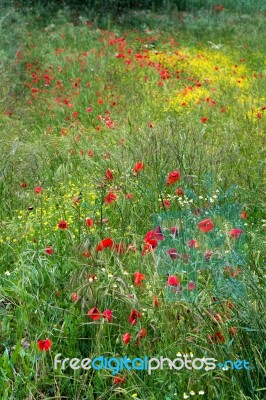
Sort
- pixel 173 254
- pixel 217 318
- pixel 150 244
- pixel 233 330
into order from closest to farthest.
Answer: pixel 233 330 → pixel 217 318 → pixel 150 244 → pixel 173 254

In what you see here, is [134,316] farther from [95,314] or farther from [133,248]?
[133,248]

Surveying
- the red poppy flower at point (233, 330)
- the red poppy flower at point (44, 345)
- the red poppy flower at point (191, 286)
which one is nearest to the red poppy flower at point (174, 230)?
the red poppy flower at point (191, 286)

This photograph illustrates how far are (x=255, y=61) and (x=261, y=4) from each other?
729 centimetres

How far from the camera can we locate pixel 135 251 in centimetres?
314

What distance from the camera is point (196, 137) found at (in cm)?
476

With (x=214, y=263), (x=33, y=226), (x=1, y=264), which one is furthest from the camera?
(x=33, y=226)

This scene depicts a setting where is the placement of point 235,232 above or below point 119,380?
above

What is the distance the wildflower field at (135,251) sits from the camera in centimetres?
246

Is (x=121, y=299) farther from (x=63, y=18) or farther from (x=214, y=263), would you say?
(x=63, y=18)

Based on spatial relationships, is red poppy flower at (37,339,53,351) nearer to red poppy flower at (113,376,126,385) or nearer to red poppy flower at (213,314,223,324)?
red poppy flower at (113,376,126,385)

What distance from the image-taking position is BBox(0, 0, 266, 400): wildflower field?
8.08 ft

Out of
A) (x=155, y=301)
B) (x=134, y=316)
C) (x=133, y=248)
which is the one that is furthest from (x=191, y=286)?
(x=133, y=248)

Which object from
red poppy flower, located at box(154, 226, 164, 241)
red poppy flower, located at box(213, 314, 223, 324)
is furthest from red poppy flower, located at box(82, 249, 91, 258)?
red poppy flower, located at box(213, 314, 223, 324)

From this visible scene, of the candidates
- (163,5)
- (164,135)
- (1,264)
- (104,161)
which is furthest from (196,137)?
(163,5)
